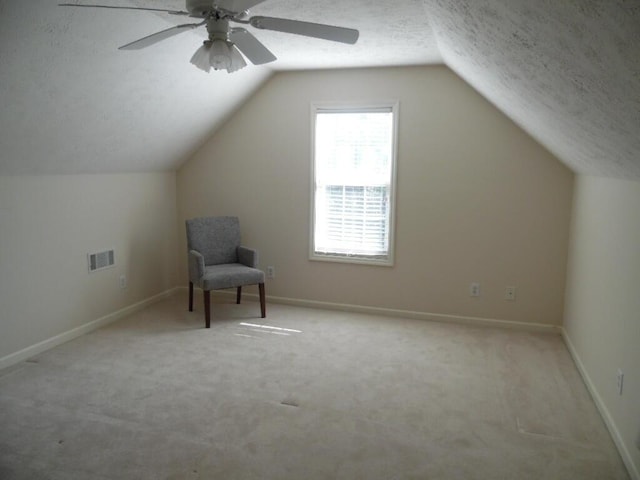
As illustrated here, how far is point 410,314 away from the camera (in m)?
4.38

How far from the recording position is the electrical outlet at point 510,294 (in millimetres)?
4090

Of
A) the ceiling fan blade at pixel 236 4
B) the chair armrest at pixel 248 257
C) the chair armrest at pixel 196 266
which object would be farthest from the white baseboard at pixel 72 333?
the ceiling fan blade at pixel 236 4

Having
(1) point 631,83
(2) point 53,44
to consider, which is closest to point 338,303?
(2) point 53,44

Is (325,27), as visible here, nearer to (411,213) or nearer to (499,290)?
(411,213)

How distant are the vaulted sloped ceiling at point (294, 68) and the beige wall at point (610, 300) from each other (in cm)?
22

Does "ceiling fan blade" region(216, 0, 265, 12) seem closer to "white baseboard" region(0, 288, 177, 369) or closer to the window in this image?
the window

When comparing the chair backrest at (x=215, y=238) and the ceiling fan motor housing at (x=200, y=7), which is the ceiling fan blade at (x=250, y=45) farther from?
the chair backrest at (x=215, y=238)

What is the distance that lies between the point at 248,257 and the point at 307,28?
2664 mm

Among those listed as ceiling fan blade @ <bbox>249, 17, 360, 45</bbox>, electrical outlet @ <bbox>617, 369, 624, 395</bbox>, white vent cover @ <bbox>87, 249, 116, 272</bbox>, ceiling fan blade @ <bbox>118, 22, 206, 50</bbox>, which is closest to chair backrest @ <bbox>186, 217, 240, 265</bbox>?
white vent cover @ <bbox>87, 249, 116, 272</bbox>

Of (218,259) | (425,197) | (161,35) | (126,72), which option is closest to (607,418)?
(425,197)

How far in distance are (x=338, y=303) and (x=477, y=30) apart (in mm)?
2946

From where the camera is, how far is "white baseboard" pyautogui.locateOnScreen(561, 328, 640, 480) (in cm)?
216

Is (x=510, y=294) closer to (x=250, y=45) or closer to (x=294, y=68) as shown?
(x=294, y=68)

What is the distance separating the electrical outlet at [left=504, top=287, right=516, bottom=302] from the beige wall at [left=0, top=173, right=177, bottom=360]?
3321 millimetres
